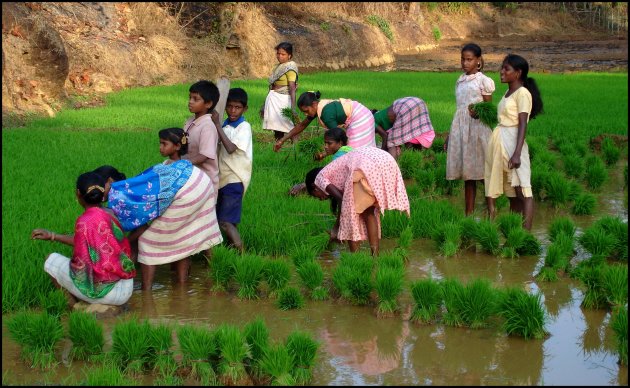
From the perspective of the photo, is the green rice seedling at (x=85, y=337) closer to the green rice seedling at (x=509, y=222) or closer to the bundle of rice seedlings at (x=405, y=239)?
the bundle of rice seedlings at (x=405, y=239)

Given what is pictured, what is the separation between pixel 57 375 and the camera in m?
4.04

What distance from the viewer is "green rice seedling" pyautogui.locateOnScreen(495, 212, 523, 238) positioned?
644cm

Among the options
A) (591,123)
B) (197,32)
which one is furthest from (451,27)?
(591,123)

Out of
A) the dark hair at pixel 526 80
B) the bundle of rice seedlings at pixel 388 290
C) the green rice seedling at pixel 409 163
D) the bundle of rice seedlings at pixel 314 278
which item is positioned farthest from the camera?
the green rice seedling at pixel 409 163

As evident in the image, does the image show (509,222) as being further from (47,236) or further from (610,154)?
(610,154)

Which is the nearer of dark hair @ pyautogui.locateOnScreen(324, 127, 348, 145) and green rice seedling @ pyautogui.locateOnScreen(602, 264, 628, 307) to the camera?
green rice seedling @ pyautogui.locateOnScreen(602, 264, 628, 307)

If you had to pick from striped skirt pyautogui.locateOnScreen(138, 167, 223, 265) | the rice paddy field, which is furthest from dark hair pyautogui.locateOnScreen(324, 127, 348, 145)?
striped skirt pyautogui.locateOnScreen(138, 167, 223, 265)

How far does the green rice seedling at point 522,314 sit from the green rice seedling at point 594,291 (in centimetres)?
60

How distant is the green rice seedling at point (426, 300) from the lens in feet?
15.7

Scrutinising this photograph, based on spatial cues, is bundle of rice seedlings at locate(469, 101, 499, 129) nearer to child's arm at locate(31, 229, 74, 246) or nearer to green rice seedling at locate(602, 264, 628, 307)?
green rice seedling at locate(602, 264, 628, 307)

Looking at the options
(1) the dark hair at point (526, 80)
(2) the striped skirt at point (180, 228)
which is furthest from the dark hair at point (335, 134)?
(1) the dark hair at point (526, 80)

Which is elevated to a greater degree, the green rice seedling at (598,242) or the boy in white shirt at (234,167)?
the boy in white shirt at (234,167)

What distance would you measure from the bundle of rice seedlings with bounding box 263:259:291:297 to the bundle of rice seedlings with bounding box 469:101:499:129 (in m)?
2.47

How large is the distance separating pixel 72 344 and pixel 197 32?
18.6 meters
